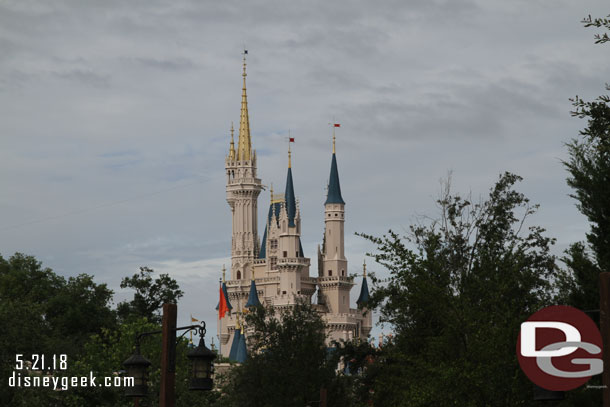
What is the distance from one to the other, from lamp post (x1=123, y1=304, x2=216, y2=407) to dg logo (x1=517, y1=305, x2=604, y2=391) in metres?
4.98

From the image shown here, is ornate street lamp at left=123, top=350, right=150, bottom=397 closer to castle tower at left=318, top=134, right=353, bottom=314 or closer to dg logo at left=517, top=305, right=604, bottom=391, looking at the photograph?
dg logo at left=517, top=305, right=604, bottom=391

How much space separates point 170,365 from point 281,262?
427 feet

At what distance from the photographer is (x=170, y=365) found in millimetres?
18297

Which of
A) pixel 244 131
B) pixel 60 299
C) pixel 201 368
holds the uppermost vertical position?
pixel 244 131

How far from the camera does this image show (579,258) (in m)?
25.0

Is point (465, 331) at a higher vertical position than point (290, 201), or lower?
lower

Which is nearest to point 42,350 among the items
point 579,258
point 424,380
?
point 424,380

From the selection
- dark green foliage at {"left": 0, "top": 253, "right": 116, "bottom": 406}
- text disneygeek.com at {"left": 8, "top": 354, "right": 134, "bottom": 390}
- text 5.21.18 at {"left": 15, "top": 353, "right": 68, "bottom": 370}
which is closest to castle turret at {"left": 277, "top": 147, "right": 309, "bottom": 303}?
dark green foliage at {"left": 0, "top": 253, "right": 116, "bottom": 406}

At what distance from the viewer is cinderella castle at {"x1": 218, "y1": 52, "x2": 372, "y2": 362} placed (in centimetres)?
14825

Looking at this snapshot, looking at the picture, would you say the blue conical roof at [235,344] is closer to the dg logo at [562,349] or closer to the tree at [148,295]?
the tree at [148,295]

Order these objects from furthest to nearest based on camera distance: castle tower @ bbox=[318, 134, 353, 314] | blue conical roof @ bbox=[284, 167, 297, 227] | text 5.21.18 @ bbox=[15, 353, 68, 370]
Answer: blue conical roof @ bbox=[284, 167, 297, 227] → castle tower @ bbox=[318, 134, 353, 314] → text 5.21.18 @ bbox=[15, 353, 68, 370]

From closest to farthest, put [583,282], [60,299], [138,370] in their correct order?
[138,370] → [583,282] → [60,299]

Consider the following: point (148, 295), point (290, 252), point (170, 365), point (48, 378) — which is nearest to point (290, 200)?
point (290, 252)

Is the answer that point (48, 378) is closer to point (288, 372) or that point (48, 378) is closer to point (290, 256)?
point (288, 372)
